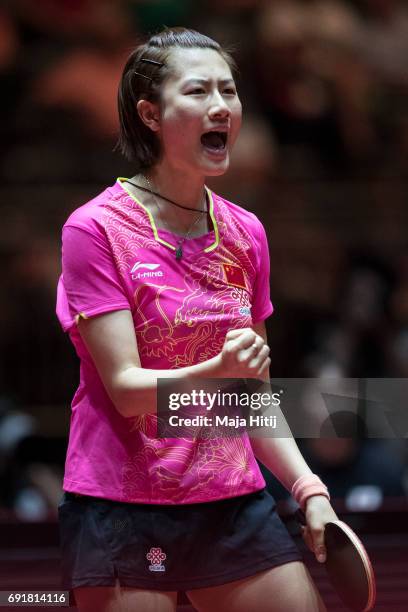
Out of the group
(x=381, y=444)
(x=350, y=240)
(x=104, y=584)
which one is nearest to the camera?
(x=104, y=584)

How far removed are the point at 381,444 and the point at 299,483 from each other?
2.37m

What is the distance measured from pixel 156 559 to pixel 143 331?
16.3 inches

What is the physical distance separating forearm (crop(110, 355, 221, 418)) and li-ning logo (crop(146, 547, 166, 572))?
0.86 ft

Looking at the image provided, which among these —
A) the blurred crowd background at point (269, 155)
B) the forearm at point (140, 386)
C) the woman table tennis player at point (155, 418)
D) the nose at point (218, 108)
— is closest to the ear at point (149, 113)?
the woman table tennis player at point (155, 418)

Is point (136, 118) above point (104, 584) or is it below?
above

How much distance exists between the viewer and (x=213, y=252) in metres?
2.24

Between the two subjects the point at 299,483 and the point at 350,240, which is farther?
the point at 350,240

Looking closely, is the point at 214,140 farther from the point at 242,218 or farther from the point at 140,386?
the point at 140,386

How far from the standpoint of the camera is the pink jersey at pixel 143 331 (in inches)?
83.9

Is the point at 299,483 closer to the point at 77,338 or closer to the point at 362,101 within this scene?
the point at 77,338

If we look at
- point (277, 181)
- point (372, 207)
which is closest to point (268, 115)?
point (277, 181)

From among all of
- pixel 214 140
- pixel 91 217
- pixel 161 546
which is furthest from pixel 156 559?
pixel 214 140

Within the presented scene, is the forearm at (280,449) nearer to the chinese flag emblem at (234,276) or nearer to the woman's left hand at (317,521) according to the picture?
the woman's left hand at (317,521)

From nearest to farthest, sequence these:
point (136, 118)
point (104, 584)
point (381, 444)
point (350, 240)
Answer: point (104, 584) < point (136, 118) < point (381, 444) < point (350, 240)
